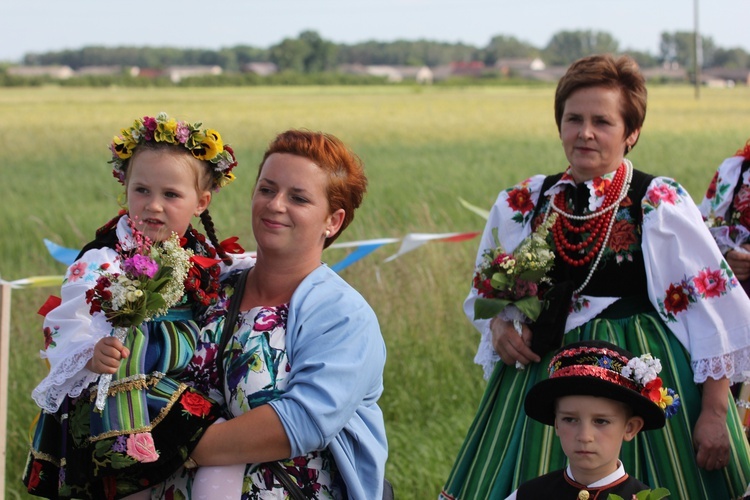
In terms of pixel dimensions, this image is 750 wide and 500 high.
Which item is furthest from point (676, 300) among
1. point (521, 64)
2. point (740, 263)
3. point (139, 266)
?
point (521, 64)

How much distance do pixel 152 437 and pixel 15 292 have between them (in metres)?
5.03

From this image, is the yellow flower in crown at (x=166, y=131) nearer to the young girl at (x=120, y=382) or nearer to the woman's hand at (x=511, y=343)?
the young girl at (x=120, y=382)

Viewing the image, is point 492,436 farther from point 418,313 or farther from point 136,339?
point 418,313

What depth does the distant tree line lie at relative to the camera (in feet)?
252

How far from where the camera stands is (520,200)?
3674 millimetres

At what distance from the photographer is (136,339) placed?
248 cm

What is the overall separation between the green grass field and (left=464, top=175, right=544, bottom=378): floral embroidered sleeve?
0.97 m

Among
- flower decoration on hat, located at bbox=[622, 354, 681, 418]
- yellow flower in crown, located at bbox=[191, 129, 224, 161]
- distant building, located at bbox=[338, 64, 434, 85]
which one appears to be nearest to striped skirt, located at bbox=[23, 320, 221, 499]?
yellow flower in crown, located at bbox=[191, 129, 224, 161]

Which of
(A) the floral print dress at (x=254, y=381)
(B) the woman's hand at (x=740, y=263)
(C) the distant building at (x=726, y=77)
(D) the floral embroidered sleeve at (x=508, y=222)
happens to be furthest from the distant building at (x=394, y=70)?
(A) the floral print dress at (x=254, y=381)

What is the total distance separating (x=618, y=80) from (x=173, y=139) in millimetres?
1498

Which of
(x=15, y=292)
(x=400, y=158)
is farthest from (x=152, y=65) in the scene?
(x=15, y=292)

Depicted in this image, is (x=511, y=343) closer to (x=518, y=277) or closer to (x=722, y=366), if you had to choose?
(x=518, y=277)

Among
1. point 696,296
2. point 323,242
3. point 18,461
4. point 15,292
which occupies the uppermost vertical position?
point 323,242

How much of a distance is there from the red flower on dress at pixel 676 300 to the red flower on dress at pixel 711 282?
5 centimetres
